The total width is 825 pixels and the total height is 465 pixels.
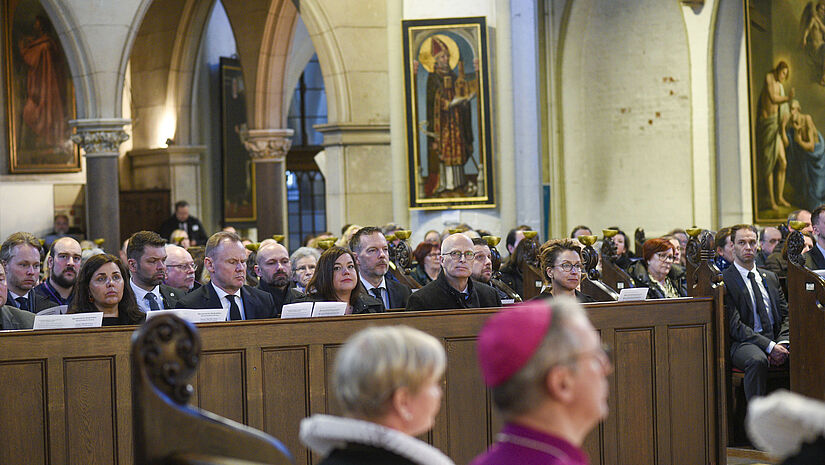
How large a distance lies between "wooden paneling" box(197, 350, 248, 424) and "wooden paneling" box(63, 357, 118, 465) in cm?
41

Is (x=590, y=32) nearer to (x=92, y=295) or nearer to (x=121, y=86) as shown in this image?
(x=121, y=86)

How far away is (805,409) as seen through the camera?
1.91 m

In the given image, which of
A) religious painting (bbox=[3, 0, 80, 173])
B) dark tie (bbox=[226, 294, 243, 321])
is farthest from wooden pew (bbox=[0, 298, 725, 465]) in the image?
religious painting (bbox=[3, 0, 80, 173])

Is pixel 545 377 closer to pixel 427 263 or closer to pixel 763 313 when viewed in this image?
pixel 763 313

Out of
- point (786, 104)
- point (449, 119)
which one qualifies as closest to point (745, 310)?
point (449, 119)

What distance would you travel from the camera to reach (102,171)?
13.8 metres

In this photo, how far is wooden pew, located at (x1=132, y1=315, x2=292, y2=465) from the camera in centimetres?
215

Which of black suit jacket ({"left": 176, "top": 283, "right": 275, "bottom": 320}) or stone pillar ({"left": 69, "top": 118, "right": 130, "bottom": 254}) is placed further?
stone pillar ({"left": 69, "top": 118, "right": 130, "bottom": 254})

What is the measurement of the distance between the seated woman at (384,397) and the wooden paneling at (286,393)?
3282 mm

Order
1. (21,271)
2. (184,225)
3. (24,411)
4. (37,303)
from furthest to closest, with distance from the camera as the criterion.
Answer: (184,225) < (37,303) < (21,271) < (24,411)

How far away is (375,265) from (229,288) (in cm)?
118

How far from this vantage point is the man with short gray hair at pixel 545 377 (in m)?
2.06

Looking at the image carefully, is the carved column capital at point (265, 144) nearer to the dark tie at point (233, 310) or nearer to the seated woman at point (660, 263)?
the seated woman at point (660, 263)

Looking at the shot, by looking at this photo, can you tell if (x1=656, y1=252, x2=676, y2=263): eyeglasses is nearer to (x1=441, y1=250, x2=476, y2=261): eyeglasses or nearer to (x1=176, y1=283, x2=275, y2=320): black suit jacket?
(x1=441, y1=250, x2=476, y2=261): eyeglasses
